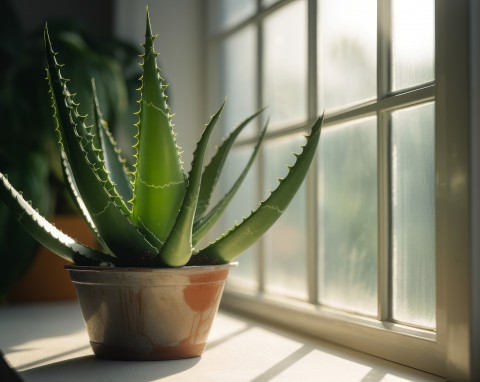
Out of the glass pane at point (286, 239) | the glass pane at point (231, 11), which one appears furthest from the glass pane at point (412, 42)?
the glass pane at point (231, 11)

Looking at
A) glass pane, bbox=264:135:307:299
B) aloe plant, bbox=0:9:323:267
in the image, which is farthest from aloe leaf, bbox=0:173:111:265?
glass pane, bbox=264:135:307:299

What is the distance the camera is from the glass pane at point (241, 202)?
1449 millimetres

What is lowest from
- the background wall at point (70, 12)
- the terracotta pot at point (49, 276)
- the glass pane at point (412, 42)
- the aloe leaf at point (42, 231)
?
the terracotta pot at point (49, 276)

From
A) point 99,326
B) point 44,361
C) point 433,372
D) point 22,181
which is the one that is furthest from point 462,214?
point 22,181

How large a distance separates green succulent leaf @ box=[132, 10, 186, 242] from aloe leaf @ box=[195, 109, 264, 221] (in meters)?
0.11

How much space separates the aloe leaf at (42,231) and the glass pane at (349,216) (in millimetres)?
399

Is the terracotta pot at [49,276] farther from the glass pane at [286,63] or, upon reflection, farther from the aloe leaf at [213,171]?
the aloe leaf at [213,171]

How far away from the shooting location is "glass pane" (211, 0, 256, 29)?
1481 millimetres

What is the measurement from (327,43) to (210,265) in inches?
20.2

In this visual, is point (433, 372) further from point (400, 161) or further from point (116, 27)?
point (116, 27)

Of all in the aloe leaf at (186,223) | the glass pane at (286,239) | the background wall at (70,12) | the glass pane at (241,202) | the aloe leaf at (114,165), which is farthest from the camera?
the background wall at (70,12)

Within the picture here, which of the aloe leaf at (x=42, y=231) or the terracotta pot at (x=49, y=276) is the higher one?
the aloe leaf at (x=42, y=231)

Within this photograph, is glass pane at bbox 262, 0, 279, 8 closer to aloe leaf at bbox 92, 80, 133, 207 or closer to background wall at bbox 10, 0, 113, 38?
aloe leaf at bbox 92, 80, 133, 207

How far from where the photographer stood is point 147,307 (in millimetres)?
803
